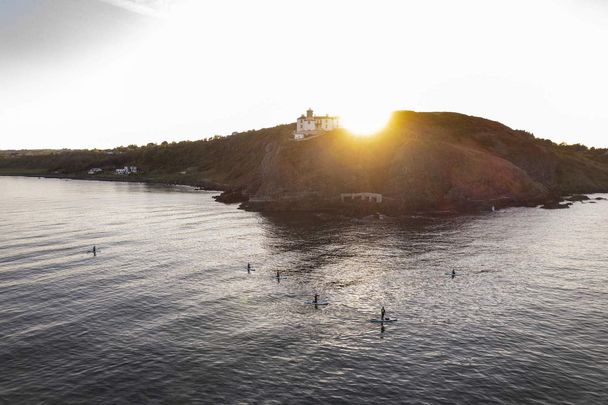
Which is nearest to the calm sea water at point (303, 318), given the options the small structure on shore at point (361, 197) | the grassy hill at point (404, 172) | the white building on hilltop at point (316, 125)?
the small structure on shore at point (361, 197)

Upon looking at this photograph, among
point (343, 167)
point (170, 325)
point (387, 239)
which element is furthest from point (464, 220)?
point (170, 325)

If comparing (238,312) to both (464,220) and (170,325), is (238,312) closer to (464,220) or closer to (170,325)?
(170,325)

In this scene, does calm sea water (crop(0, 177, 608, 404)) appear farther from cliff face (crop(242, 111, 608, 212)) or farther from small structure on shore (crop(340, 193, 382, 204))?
cliff face (crop(242, 111, 608, 212))

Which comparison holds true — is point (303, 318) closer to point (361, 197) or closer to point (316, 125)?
point (361, 197)

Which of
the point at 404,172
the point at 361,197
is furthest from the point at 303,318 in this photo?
the point at 404,172

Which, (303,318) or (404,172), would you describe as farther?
(404,172)

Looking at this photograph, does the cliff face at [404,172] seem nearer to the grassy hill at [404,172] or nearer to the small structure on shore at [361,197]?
the grassy hill at [404,172]
